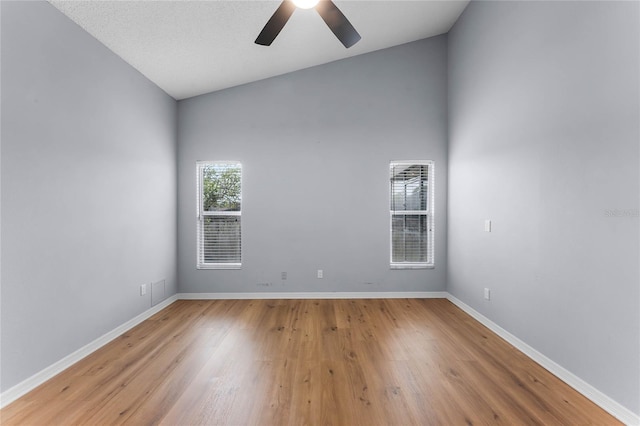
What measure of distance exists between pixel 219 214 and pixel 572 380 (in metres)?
4.14

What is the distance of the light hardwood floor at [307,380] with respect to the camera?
168cm

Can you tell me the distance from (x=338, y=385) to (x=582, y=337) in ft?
5.83

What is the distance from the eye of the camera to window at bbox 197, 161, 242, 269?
4066 mm

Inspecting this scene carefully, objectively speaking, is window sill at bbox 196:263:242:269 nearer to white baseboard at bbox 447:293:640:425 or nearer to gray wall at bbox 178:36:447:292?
gray wall at bbox 178:36:447:292

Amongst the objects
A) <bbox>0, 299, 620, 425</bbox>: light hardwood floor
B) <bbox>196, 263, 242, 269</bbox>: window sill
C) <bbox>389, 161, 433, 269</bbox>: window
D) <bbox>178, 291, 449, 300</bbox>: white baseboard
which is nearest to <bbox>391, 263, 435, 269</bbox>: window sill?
<bbox>389, 161, 433, 269</bbox>: window

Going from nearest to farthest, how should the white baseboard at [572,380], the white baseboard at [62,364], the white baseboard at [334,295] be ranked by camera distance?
the white baseboard at [572,380]
the white baseboard at [62,364]
the white baseboard at [334,295]

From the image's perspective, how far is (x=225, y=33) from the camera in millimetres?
2807

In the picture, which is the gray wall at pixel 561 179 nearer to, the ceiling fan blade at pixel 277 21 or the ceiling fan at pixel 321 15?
the ceiling fan at pixel 321 15

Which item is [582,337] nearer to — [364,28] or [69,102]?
[364,28]

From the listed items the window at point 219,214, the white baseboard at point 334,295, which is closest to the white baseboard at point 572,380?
the white baseboard at point 334,295

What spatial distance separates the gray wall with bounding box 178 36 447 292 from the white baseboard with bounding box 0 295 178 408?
138cm

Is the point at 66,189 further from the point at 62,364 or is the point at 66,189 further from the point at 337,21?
the point at 337,21

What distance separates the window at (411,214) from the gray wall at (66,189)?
3.34m

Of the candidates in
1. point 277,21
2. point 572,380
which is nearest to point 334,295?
point 572,380
